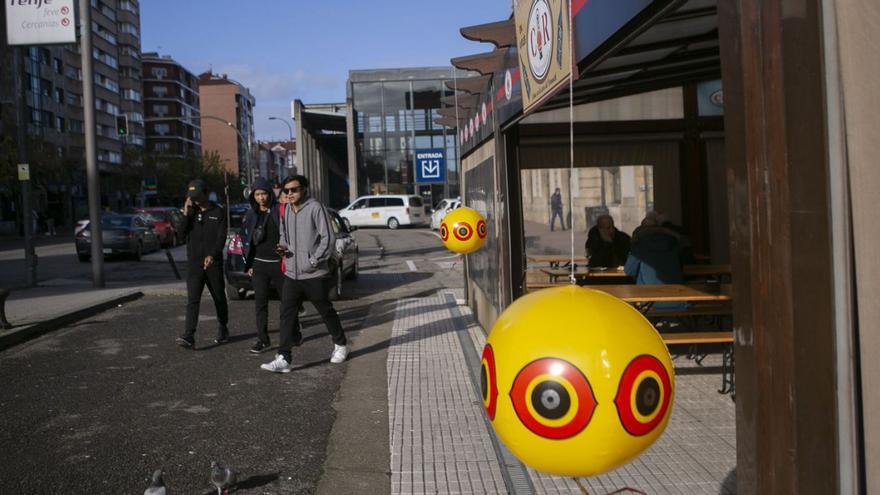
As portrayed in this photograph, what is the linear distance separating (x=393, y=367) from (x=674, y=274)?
9.36 feet

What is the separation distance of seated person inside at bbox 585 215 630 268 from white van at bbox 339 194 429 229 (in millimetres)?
30674

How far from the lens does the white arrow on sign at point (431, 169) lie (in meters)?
17.7

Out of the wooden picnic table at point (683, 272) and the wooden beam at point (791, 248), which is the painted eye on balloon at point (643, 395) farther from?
the wooden picnic table at point (683, 272)

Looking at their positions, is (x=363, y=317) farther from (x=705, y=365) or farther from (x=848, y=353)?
(x=848, y=353)

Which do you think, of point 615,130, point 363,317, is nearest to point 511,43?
point 615,130

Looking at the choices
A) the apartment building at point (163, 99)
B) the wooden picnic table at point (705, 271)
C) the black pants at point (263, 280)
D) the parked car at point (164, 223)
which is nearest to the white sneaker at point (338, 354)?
the black pants at point (263, 280)

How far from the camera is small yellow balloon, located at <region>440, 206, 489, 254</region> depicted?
8469mm

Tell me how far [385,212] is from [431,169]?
923 inches

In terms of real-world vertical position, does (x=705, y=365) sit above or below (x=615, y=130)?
below

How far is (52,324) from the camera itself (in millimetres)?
10000

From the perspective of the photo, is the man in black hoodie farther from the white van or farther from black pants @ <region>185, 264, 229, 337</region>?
the white van

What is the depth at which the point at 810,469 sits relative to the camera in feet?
7.86

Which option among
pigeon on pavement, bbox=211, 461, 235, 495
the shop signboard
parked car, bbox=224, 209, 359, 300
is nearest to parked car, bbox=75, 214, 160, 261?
parked car, bbox=224, 209, 359, 300

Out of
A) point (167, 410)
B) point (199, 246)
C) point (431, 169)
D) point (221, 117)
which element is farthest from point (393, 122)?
point (221, 117)
